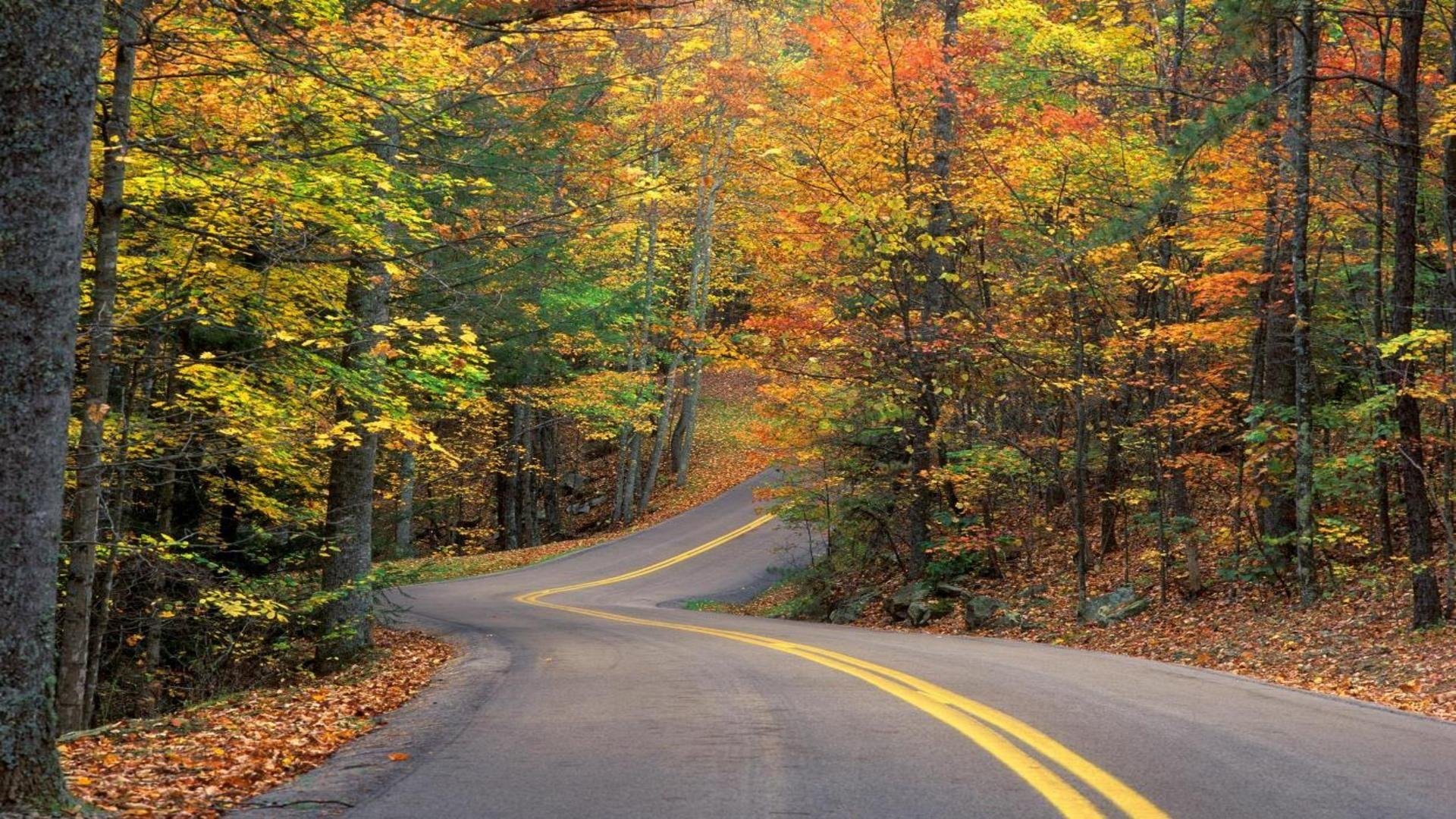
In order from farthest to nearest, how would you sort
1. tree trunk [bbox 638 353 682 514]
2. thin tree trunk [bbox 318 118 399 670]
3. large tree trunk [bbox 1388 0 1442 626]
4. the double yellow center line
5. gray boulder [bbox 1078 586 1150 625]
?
tree trunk [bbox 638 353 682 514], gray boulder [bbox 1078 586 1150 625], thin tree trunk [bbox 318 118 399 670], large tree trunk [bbox 1388 0 1442 626], the double yellow center line

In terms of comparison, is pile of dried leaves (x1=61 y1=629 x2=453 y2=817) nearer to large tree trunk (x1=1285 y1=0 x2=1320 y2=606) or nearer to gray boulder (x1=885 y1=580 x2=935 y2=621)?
gray boulder (x1=885 y1=580 x2=935 y2=621)

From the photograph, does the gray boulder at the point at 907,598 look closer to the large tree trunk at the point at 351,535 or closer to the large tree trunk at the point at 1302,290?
the large tree trunk at the point at 1302,290

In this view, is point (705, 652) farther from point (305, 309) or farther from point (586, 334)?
point (586, 334)

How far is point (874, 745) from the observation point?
19.1 feet

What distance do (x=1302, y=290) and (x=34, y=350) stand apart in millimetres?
13472

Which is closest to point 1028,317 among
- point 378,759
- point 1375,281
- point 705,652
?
point 1375,281

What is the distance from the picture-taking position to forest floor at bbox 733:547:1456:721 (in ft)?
34.1

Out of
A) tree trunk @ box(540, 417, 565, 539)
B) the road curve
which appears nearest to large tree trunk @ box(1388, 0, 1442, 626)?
the road curve

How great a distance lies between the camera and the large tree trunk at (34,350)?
14.9 feet

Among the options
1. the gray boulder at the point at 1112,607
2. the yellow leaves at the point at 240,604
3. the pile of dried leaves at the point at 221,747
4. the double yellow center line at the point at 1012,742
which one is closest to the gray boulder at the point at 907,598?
the gray boulder at the point at 1112,607

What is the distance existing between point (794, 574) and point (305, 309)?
1665cm

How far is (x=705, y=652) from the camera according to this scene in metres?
12.0

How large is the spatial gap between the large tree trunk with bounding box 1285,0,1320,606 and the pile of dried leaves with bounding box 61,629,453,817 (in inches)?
427

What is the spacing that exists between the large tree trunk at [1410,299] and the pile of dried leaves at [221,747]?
10.7m
